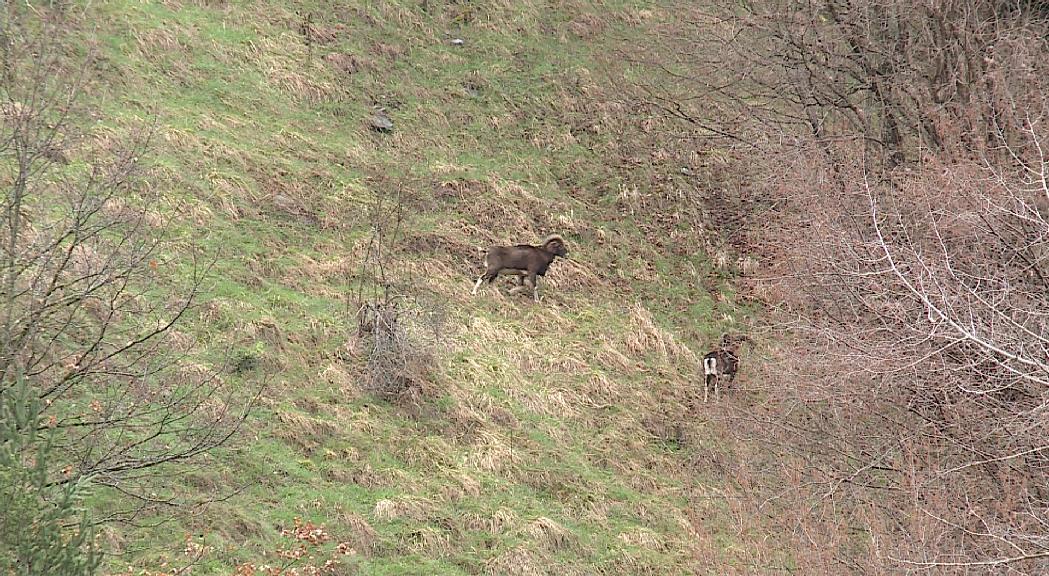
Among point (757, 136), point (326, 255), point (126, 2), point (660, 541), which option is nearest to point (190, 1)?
point (126, 2)

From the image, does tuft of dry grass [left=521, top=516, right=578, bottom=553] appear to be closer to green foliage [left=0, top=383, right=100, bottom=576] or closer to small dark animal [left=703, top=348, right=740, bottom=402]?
small dark animal [left=703, top=348, right=740, bottom=402]

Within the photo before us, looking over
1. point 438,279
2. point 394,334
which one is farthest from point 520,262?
point 394,334

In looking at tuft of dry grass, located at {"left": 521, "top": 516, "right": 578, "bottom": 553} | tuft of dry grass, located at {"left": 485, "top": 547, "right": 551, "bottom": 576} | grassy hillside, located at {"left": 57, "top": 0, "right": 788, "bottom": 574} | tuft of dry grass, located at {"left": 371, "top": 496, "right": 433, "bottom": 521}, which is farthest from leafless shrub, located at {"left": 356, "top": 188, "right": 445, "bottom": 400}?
tuft of dry grass, located at {"left": 485, "top": 547, "right": 551, "bottom": 576}

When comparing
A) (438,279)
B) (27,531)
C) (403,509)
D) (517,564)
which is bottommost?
(517,564)

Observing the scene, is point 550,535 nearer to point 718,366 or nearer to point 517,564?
point 517,564

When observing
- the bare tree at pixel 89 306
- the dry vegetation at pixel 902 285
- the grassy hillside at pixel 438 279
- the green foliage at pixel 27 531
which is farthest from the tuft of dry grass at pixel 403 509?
the green foliage at pixel 27 531

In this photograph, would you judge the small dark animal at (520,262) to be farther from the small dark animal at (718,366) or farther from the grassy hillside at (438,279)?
the small dark animal at (718,366)
